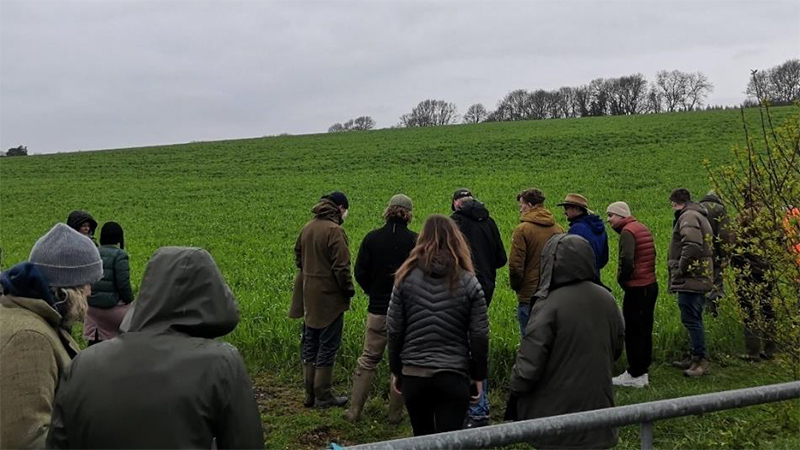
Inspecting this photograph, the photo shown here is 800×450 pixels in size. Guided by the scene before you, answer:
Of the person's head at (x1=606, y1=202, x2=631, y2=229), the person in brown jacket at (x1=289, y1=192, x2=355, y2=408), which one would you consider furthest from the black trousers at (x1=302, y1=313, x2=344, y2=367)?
the person's head at (x1=606, y1=202, x2=631, y2=229)

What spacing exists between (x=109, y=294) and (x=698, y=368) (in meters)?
6.48

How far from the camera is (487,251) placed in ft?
20.3

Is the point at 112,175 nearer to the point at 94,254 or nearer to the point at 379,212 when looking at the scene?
the point at 379,212

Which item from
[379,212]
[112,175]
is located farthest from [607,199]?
[112,175]

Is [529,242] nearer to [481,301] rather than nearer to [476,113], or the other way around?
[481,301]

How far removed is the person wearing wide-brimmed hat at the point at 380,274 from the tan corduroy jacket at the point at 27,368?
3.48 metres

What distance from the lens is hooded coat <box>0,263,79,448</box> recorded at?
2.49 meters

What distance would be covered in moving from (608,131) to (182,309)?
4209cm

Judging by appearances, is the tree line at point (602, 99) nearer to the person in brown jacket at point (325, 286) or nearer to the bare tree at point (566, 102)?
the bare tree at point (566, 102)

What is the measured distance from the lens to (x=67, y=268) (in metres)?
3.12

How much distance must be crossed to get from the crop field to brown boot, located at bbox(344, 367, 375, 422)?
783 millimetres

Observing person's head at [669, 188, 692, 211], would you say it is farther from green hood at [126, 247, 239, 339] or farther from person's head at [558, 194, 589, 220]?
green hood at [126, 247, 239, 339]

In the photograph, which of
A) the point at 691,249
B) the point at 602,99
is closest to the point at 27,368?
the point at 691,249

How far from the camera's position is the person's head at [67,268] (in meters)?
3.05
